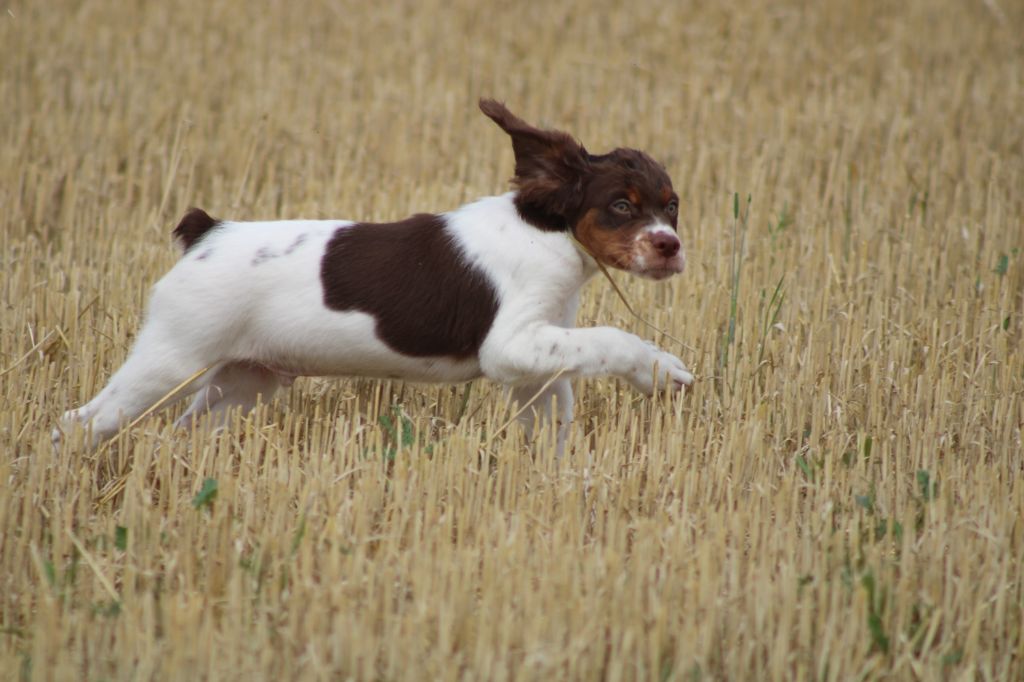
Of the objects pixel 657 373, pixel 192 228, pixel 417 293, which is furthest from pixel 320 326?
pixel 657 373

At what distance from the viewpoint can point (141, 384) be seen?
4.34 meters

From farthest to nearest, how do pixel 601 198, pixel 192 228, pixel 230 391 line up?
pixel 230 391
pixel 192 228
pixel 601 198

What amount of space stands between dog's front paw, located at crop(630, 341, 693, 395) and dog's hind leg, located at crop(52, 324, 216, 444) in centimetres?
152

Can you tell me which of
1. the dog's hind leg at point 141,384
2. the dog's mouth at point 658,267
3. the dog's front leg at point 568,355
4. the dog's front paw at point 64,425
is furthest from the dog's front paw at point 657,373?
the dog's front paw at point 64,425

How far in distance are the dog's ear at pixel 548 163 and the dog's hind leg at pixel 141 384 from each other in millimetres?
1310

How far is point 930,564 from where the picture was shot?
11.4 ft

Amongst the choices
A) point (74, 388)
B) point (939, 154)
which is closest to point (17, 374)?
point (74, 388)

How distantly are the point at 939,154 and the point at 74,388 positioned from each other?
5.64 metres

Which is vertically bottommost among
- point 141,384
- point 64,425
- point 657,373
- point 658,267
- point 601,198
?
point 64,425

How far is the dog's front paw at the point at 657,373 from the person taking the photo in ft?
14.2

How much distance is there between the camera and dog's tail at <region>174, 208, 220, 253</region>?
452 centimetres

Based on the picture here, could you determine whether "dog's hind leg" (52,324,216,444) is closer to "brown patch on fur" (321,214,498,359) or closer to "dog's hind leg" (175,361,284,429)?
"dog's hind leg" (175,361,284,429)

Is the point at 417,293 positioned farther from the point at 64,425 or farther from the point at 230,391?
the point at 64,425

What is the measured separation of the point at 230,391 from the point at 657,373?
63.9 inches
